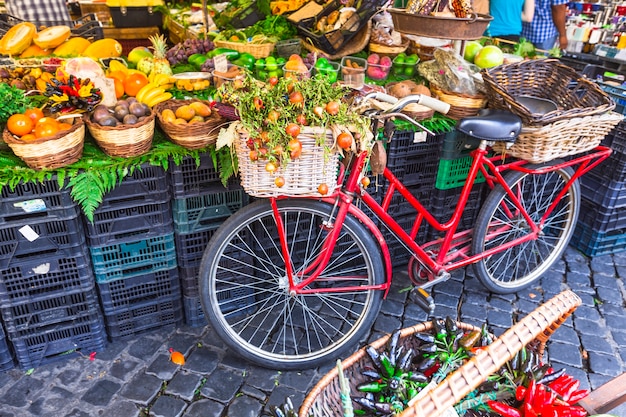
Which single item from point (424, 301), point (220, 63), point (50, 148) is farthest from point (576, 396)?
point (220, 63)

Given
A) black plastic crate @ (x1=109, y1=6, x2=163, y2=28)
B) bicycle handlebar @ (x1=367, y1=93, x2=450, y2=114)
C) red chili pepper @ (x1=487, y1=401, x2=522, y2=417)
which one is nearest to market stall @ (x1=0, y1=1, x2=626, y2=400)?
bicycle handlebar @ (x1=367, y1=93, x2=450, y2=114)

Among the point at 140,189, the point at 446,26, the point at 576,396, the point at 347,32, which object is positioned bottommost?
the point at 576,396

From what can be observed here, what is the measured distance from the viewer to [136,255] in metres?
3.00

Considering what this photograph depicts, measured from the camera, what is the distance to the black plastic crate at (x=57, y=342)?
2.93 m

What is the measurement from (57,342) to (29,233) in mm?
780

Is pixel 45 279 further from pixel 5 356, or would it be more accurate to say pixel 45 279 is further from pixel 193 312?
pixel 193 312

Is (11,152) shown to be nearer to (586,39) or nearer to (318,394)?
(318,394)

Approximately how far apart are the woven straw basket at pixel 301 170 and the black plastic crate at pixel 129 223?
79cm

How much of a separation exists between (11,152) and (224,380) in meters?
1.75

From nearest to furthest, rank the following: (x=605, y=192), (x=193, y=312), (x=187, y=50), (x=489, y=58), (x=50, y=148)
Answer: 1. (x=50, y=148)
2. (x=193, y=312)
3. (x=489, y=58)
4. (x=605, y=192)
5. (x=187, y=50)

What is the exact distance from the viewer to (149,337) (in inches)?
128

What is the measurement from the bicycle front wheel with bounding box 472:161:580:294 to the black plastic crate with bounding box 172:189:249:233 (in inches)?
65.6

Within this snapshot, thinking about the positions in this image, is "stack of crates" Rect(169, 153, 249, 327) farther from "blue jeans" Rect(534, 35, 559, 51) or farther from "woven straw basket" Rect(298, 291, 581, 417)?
"blue jeans" Rect(534, 35, 559, 51)

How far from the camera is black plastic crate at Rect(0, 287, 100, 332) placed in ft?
9.28
